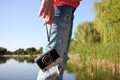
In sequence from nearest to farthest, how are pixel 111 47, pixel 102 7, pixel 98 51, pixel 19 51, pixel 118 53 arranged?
pixel 118 53 < pixel 111 47 < pixel 98 51 < pixel 102 7 < pixel 19 51

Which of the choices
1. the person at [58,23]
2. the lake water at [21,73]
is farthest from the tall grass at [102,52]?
the person at [58,23]

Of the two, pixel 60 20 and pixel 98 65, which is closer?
pixel 60 20

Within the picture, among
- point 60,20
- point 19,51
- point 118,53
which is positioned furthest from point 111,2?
point 19,51

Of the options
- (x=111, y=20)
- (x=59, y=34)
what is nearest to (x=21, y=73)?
(x=111, y=20)

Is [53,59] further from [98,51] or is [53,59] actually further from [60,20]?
[98,51]

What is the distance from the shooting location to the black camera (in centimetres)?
174

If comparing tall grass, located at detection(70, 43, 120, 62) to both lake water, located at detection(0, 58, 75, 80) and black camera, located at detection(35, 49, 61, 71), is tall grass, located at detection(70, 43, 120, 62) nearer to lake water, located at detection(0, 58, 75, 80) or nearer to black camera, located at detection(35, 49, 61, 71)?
lake water, located at detection(0, 58, 75, 80)

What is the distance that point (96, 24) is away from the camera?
21281 mm

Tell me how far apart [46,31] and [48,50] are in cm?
11

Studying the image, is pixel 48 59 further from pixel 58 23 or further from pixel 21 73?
pixel 21 73

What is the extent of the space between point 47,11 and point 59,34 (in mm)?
169

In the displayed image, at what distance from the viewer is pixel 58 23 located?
1.83 meters

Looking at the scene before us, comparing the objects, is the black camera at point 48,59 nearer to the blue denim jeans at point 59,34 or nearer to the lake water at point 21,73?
the blue denim jeans at point 59,34

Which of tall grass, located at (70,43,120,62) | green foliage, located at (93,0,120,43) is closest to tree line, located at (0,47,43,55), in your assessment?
green foliage, located at (93,0,120,43)
